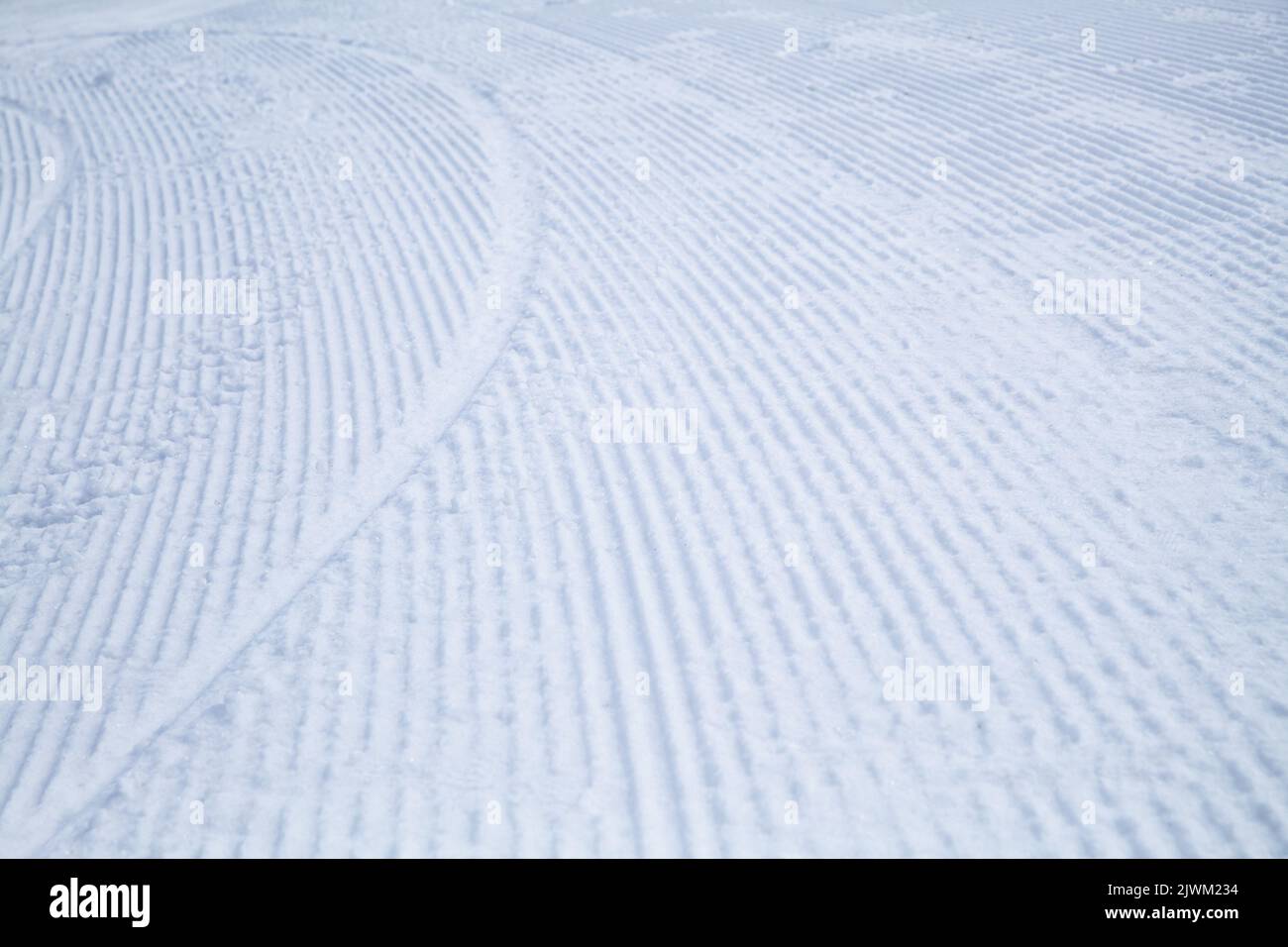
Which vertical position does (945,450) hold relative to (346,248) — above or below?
below

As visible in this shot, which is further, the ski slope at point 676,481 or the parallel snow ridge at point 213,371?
the parallel snow ridge at point 213,371

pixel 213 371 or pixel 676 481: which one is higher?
pixel 213 371

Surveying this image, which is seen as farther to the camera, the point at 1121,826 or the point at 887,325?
the point at 887,325

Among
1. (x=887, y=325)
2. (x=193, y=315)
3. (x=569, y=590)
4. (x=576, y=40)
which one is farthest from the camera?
(x=576, y=40)

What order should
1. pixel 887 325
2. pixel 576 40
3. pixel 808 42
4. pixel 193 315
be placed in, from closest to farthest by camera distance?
1. pixel 887 325
2. pixel 193 315
3. pixel 808 42
4. pixel 576 40

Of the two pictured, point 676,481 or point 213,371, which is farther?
point 213,371

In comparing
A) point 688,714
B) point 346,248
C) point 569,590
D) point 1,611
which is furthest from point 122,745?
point 346,248

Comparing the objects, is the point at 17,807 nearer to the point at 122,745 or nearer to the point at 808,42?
the point at 122,745

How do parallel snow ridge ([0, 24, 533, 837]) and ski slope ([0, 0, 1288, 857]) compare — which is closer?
ski slope ([0, 0, 1288, 857])
